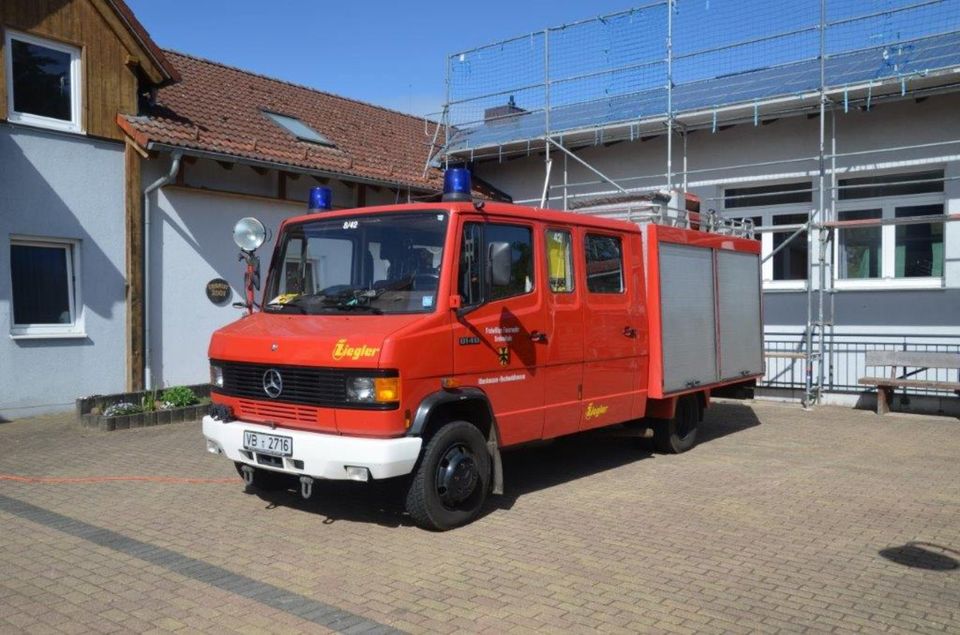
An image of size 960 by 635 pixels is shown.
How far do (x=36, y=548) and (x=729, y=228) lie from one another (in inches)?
327

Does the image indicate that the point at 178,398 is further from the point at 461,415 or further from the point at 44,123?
the point at 461,415

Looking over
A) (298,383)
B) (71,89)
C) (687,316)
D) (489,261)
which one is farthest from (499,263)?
(71,89)

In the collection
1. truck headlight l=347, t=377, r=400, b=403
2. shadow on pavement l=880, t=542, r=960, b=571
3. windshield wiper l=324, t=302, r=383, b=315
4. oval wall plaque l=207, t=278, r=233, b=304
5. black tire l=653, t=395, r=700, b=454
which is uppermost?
oval wall plaque l=207, t=278, r=233, b=304

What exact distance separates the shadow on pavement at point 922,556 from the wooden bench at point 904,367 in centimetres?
646

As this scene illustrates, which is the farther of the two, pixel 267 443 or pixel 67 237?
pixel 67 237

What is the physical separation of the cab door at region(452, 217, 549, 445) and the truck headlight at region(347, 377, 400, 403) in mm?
606

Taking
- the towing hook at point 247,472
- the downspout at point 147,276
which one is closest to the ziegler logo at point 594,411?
the towing hook at point 247,472

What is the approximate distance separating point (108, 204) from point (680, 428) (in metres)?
8.15

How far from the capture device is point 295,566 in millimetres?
5234

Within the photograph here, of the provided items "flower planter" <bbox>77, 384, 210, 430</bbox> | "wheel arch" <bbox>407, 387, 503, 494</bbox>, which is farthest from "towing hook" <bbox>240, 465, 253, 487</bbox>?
"flower planter" <bbox>77, 384, 210, 430</bbox>

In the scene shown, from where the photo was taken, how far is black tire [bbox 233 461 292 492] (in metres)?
7.11

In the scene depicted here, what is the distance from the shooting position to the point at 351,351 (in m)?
5.57

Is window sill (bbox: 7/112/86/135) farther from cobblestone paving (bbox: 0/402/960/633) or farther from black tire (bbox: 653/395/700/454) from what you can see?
black tire (bbox: 653/395/700/454)

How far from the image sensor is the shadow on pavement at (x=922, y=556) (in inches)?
211
